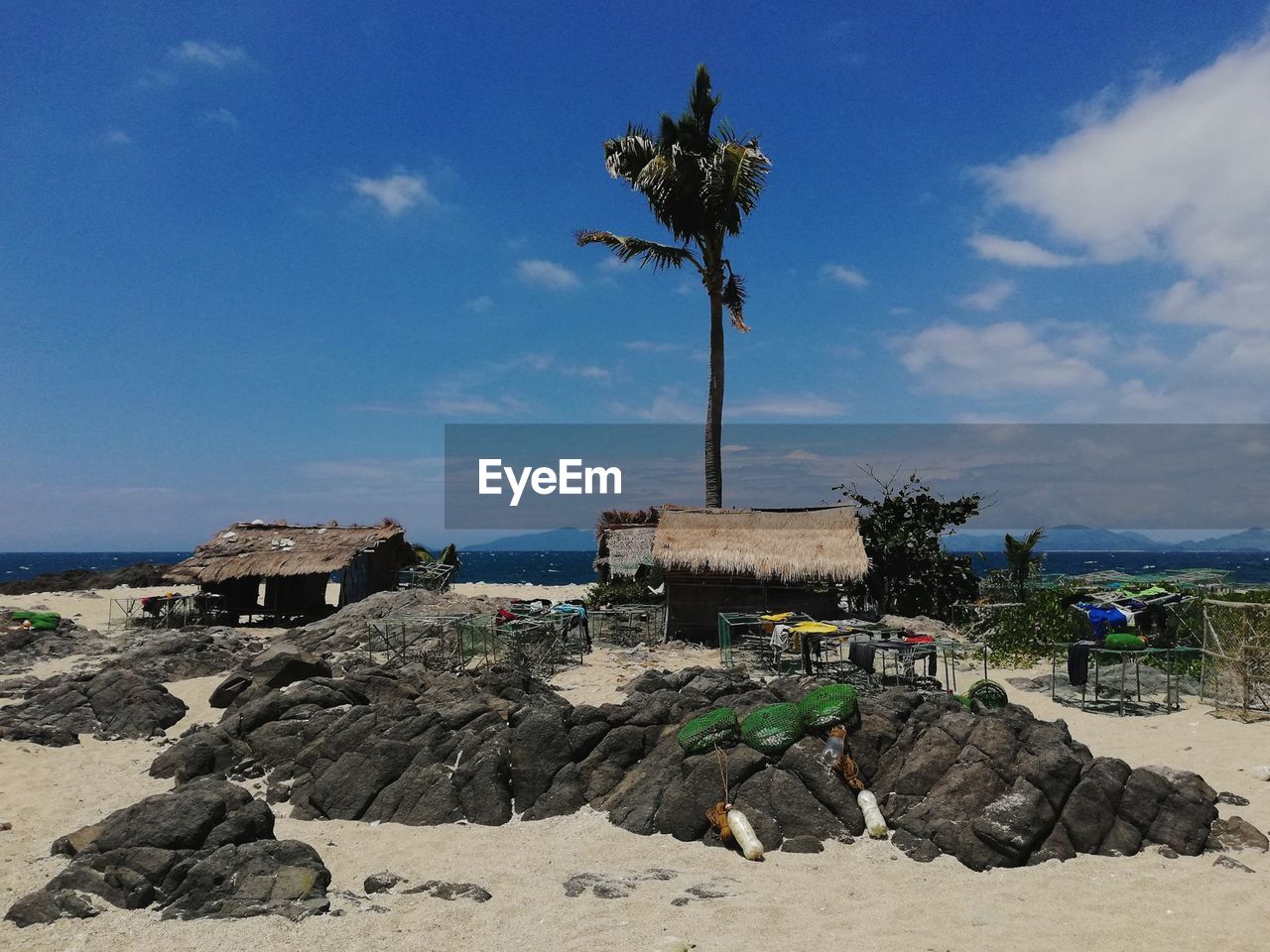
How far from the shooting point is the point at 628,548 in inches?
1405

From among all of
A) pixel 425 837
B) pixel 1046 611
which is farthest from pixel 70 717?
pixel 1046 611

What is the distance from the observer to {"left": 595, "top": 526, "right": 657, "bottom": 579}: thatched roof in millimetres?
34156

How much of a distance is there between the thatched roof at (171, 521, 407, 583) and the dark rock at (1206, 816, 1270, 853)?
26.6 metres

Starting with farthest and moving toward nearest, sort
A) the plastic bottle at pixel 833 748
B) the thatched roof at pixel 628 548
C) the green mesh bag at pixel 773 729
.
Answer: the thatched roof at pixel 628 548 → the green mesh bag at pixel 773 729 → the plastic bottle at pixel 833 748

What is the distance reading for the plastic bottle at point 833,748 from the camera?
1143 cm

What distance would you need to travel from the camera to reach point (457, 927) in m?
8.81

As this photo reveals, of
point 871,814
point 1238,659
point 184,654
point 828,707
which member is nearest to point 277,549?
point 184,654

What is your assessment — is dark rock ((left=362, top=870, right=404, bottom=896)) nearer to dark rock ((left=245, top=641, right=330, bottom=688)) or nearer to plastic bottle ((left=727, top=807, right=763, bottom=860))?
Answer: plastic bottle ((left=727, top=807, right=763, bottom=860))

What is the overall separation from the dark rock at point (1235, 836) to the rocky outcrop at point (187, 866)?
33.9 feet

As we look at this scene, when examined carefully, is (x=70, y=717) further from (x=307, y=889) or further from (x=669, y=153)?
(x=669, y=153)

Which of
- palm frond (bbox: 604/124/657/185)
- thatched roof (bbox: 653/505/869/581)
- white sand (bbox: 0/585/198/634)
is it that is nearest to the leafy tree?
thatched roof (bbox: 653/505/869/581)

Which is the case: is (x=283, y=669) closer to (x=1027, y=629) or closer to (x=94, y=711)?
(x=94, y=711)

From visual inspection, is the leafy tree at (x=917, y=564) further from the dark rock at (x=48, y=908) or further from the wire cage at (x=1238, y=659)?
the dark rock at (x=48, y=908)

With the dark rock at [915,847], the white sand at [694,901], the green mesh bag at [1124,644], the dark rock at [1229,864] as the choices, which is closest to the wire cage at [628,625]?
the green mesh bag at [1124,644]
